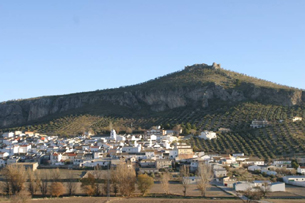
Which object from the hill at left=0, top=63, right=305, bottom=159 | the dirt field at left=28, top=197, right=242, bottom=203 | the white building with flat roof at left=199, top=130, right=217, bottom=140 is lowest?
the dirt field at left=28, top=197, right=242, bottom=203

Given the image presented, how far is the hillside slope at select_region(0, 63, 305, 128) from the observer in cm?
7538

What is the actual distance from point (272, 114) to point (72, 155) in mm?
36221

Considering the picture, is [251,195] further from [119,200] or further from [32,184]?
[32,184]

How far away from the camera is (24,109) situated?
94188 millimetres

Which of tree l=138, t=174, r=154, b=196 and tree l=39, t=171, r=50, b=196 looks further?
tree l=39, t=171, r=50, b=196

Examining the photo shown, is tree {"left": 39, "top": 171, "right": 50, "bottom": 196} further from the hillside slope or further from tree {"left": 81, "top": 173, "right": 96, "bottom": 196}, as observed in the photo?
the hillside slope

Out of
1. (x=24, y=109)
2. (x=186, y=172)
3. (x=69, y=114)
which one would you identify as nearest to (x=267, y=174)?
(x=186, y=172)

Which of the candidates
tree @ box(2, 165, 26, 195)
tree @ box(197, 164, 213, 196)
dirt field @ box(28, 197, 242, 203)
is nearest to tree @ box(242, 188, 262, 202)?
dirt field @ box(28, 197, 242, 203)

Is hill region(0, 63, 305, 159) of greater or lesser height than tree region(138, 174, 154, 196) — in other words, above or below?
above

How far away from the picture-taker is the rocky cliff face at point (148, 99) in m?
74.6

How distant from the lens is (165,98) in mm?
81562

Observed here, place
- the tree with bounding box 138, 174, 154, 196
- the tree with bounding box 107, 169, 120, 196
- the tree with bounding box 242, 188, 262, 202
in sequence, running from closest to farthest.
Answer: the tree with bounding box 242, 188, 262, 202 → the tree with bounding box 138, 174, 154, 196 → the tree with bounding box 107, 169, 120, 196

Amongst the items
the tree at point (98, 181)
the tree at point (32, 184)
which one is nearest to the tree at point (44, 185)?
the tree at point (32, 184)

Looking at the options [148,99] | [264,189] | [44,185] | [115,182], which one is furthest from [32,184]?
[148,99]
